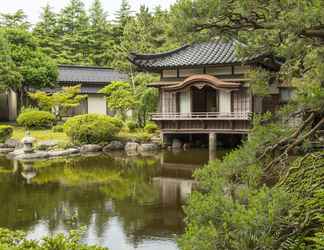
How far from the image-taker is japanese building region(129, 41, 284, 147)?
2108 centimetres

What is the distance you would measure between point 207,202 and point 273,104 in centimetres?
2003

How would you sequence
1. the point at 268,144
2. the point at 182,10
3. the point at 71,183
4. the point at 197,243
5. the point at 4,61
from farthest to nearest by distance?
the point at 4,61
the point at 71,183
the point at 182,10
the point at 268,144
the point at 197,243

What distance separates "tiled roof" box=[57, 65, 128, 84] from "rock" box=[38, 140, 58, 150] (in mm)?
11317

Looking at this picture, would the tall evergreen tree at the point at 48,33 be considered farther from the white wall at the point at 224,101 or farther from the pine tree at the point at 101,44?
the white wall at the point at 224,101

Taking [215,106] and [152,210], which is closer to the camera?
[152,210]

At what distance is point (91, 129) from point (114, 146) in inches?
57.6

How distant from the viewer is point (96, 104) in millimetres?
34969

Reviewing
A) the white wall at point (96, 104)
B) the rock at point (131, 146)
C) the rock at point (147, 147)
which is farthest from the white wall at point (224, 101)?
the white wall at point (96, 104)

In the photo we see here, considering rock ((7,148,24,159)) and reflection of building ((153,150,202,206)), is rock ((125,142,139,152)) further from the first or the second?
rock ((7,148,24,159))

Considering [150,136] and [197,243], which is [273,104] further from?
[197,243]

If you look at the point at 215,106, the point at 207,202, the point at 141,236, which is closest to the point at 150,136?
the point at 215,106

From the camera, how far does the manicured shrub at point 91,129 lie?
2278 centimetres

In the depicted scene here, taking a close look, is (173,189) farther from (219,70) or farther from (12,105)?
(12,105)

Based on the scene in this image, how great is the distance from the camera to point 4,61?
26969mm
